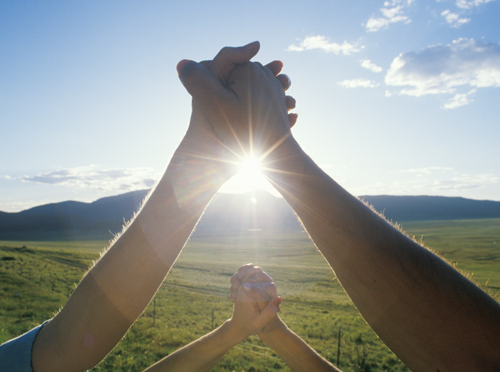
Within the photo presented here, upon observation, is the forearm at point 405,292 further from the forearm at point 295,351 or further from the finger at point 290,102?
the forearm at point 295,351

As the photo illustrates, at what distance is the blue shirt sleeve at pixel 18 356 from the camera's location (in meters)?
1.14

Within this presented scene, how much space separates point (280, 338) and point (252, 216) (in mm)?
167358

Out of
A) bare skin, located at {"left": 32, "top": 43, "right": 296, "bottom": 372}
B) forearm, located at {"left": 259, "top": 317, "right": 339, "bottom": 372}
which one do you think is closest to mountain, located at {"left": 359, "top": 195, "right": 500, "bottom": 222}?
forearm, located at {"left": 259, "top": 317, "right": 339, "bottom": 372}

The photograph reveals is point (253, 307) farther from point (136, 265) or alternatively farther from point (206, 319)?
point (206, 319)

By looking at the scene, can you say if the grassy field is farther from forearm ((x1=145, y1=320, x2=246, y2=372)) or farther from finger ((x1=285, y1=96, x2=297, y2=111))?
forearm ((x1=145, y1=320, x2=246, y2=372))

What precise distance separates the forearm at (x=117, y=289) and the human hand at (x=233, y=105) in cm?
42

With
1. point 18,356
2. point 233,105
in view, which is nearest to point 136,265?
point 18,356

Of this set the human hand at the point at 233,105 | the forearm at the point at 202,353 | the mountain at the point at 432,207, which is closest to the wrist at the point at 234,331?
the forearm at the point at 202,353

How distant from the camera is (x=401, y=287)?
2.86 ft

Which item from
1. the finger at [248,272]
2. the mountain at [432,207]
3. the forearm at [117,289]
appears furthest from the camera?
the mountain at [432,207]

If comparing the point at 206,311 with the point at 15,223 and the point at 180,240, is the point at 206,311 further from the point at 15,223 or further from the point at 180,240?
the point at 15,223

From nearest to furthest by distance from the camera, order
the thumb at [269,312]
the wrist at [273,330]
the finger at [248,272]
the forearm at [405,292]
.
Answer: the forearm at [405,292]
the thumb at [269,312]
the finger at [248,272]
the wrist at [273,330]

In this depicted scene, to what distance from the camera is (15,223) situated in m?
153

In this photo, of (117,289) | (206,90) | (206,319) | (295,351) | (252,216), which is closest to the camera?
→ (117,289)
